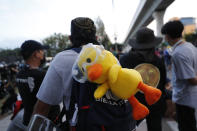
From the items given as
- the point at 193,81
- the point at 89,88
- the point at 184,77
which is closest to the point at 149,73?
the point at 184,77

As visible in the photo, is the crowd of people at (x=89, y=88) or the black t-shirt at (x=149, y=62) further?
the black t-shirt at (x=149, y=62)

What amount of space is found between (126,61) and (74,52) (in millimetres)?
947

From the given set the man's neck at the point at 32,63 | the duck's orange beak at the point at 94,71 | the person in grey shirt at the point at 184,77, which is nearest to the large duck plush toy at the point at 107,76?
the duck's orange beak at the point at 94,71

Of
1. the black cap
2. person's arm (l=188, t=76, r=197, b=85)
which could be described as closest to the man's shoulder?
the black cap

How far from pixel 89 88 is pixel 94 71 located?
0.17 metres

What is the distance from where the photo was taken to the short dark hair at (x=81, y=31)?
4.73 ft

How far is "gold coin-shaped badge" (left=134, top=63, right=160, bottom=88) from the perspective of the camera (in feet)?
6.18

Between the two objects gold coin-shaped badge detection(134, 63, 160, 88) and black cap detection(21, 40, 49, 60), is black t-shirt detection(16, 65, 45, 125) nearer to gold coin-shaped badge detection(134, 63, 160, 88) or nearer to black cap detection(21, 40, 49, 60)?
black cap detection(21, 40, 49, 60)

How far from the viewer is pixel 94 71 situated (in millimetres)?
1124

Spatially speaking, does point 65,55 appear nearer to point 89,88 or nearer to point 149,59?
point 89,88

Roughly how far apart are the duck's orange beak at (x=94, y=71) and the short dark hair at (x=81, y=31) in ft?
1.25

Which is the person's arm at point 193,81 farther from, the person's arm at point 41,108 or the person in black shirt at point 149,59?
the person's arm at point 41,108

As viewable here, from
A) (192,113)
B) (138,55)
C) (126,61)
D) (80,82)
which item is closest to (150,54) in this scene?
(138,55)

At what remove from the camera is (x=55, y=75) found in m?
1.37
